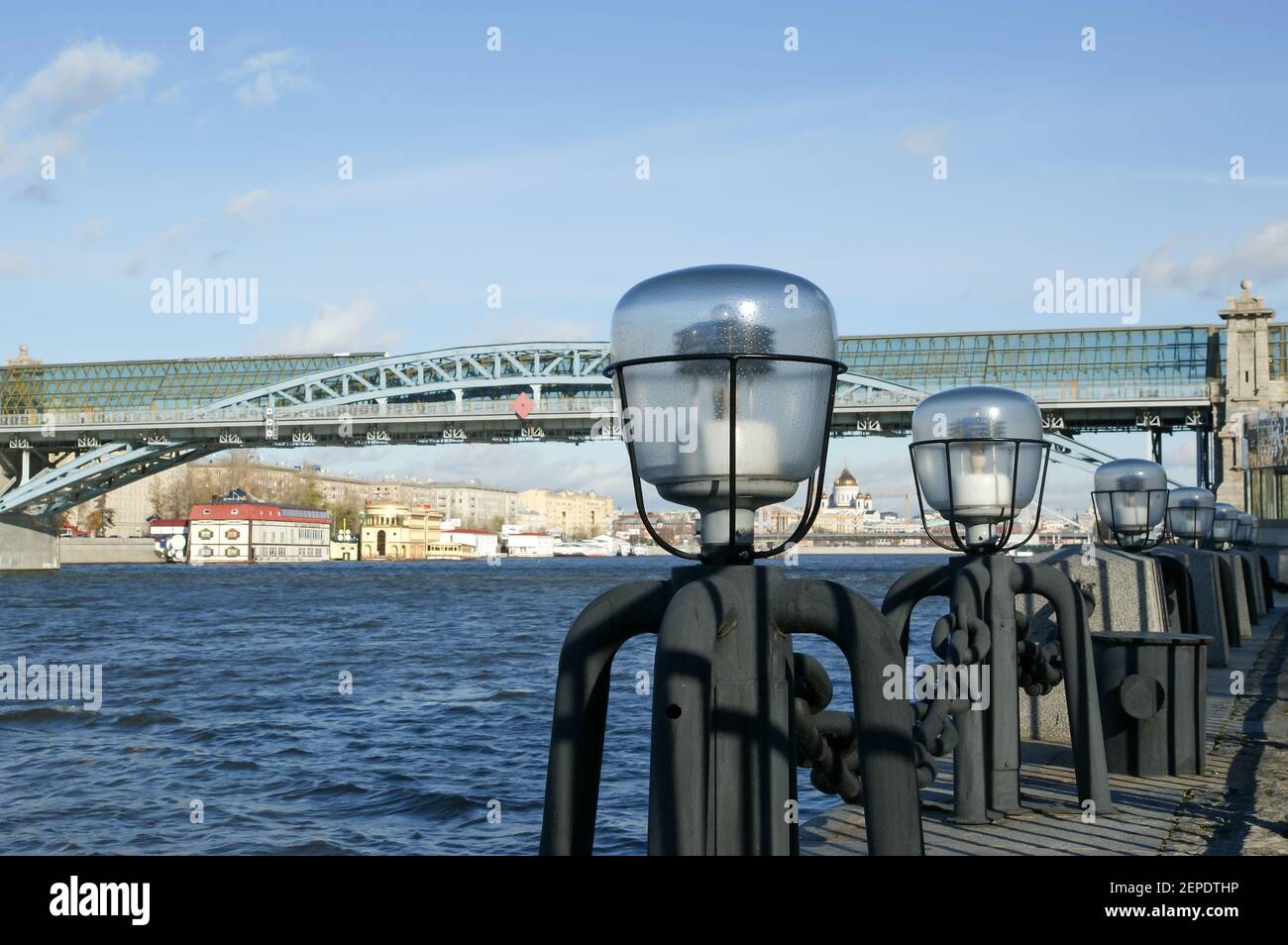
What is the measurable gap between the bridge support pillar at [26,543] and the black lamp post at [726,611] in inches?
1991

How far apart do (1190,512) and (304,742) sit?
301 inches

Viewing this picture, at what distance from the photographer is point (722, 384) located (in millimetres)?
2131

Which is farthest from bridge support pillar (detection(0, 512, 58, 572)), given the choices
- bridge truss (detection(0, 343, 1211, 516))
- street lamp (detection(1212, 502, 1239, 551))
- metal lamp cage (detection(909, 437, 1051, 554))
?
metal lamp cage (detection(909, 437, 1051, 554))

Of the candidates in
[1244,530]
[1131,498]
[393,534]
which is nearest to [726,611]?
[1131,498]

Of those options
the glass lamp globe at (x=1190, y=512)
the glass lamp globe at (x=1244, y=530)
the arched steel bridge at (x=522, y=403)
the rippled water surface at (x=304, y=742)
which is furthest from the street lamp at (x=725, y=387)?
the arched steel bridge at (x=522, y=403)

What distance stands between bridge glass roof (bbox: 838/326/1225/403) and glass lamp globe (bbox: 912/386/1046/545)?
1705 inches

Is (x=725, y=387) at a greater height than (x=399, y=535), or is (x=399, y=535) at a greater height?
(x=725, y=387)

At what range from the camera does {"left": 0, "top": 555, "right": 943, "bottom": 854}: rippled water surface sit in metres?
7.84

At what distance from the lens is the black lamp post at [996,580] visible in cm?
407

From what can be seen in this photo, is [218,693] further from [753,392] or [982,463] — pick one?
[753,392]

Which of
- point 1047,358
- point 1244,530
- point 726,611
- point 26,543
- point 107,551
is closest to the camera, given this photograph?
point 726,611

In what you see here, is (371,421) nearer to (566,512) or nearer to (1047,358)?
(1047,358)
